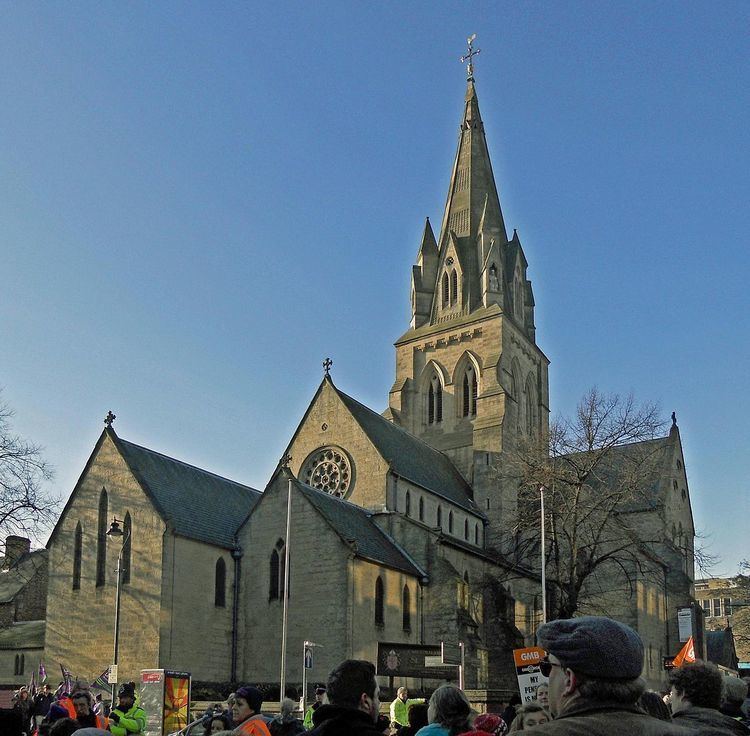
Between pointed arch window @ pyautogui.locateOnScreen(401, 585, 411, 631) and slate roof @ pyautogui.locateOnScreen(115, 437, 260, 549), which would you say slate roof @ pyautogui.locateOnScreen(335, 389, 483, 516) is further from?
slate roof @ pyautogui.locateOnScreen(115, 437, 260, 549)

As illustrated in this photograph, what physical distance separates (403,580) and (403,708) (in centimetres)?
2313

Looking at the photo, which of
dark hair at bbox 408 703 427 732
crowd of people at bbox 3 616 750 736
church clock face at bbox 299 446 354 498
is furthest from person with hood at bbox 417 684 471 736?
church clock face at bbox 299 446 354 498

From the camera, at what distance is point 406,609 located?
127 ft

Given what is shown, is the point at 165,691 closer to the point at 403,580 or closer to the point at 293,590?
the point at 293,590

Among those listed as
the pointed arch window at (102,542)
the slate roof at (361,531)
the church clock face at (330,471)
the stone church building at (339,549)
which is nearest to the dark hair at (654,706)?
the stone church building at (339,549)

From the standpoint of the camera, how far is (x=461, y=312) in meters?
60.5

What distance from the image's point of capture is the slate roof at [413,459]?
46031mm

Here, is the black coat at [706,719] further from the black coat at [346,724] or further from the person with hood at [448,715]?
the person with hood at [448,715]

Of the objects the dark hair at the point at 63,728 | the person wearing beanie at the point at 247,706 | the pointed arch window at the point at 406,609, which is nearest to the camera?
the person wearing beanie at the point at 247,706

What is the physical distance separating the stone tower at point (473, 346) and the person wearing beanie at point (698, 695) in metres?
46.9

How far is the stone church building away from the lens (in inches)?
1364

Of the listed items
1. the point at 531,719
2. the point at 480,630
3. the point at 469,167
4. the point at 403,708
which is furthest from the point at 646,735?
the point at 469,167

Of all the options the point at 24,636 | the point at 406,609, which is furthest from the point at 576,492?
the point at 24,636

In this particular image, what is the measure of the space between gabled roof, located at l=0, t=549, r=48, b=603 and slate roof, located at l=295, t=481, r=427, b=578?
16169mm
